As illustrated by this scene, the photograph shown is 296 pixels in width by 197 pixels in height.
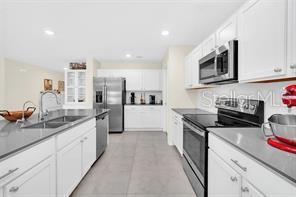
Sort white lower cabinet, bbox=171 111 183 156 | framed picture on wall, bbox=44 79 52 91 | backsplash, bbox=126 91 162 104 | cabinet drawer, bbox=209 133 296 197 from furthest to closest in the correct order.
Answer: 1. framed picture on wall, bbox=44 79 52 91
2. backsplash, bbox=126 91 162 104
3. white lower cabinet, bbox=171 111 183 156
4. cabinet drawer, bbox=209 133 296 197

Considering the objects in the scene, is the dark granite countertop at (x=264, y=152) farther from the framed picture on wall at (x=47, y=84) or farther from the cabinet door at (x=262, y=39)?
the framed picture on wall at (x=47, y=84)

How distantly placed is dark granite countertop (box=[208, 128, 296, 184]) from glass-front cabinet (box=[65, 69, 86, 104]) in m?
5.42

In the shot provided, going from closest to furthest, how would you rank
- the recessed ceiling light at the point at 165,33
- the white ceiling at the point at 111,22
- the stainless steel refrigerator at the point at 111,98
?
the white ceiling at the point at 111,22, the recessed ceiling light at the point at 165,33, the stainless steel refrigerator at the point at 111,98

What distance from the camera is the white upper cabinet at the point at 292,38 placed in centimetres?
116

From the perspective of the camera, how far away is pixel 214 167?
157 cm

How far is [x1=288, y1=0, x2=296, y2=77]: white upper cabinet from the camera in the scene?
116 centimetres

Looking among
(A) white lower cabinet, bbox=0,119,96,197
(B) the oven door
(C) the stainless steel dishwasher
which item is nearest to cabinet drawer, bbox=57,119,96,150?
(A) white lower cabinet, bbox=0,119,96,197

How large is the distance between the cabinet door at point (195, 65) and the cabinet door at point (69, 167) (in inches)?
89.5

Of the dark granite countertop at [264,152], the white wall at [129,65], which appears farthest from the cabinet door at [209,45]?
the white wall at [129,65]

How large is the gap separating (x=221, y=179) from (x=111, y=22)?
8.87ft

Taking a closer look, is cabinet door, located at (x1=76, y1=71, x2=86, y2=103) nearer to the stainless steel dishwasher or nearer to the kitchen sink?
the stainless steel dishwasher

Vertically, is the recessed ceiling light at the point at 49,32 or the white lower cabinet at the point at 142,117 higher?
the recessed ceiling light at the point at 49,32

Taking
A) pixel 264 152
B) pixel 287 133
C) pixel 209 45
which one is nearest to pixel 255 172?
pixel 264 152

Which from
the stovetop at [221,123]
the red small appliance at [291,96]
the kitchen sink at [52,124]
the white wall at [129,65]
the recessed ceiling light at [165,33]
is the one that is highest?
the recessed ceiling light at [165,33]
